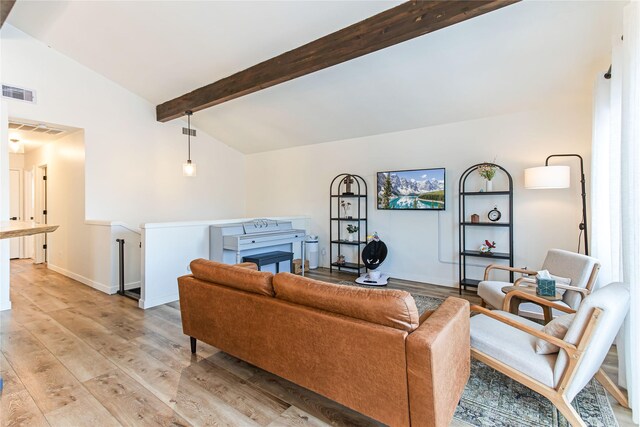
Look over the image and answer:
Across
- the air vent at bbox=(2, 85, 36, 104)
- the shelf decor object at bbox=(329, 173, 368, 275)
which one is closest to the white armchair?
the shelf decor object at bbox=(329, 173, 368, 275)

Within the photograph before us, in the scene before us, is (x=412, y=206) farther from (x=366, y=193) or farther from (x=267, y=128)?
(x=267, y=128)

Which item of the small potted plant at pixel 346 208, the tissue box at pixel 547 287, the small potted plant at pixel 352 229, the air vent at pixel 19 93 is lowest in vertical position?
the tissue box at pixel 547 287

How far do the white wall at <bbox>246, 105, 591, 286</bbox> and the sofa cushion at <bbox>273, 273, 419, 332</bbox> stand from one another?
343 cm

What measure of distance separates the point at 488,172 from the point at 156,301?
4.76 meters

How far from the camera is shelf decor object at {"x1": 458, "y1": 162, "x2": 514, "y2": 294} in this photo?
416 cm

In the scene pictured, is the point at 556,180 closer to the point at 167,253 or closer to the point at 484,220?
the point at 484,220

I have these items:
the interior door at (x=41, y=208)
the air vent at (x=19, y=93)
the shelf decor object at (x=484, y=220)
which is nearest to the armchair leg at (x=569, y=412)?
the shelf decor object at (x=484, y=220)

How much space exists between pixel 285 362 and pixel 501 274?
12.1 ft

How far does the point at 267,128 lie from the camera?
5941 millimetres

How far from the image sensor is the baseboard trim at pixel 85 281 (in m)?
4.54

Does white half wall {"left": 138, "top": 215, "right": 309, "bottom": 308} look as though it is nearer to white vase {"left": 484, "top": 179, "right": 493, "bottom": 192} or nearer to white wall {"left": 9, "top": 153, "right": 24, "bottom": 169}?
white vase {"left": 484, "top": 179, "right": 493, "bottom": 192}

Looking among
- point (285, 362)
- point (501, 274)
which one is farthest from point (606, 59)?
point (285, 362)

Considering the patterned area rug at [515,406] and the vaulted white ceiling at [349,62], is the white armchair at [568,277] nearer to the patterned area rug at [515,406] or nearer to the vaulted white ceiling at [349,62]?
the patterned area rug at [515,406]

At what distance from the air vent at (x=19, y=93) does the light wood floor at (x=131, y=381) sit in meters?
2.88
